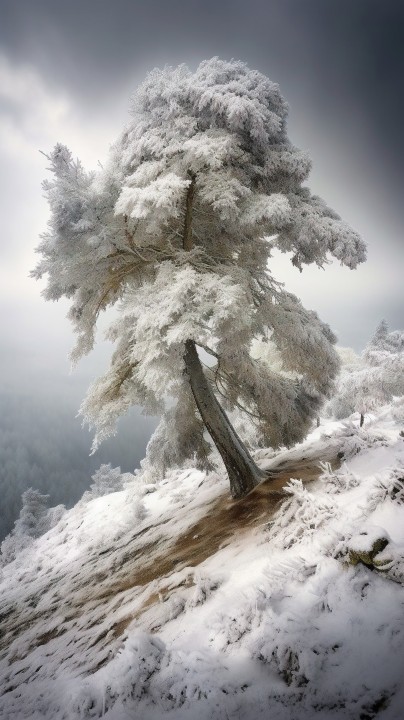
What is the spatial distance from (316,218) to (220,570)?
5870mm

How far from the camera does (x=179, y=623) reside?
3838 mm

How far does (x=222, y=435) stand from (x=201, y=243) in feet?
14.5

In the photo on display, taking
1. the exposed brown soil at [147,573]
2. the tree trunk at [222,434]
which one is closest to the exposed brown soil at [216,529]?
the exposed brown soil at [147,573]

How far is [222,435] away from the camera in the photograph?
24.5 feet

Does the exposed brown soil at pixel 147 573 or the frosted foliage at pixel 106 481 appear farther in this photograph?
the frosted foliage at pixel 106 481

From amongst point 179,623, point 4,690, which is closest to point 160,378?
point 179,623

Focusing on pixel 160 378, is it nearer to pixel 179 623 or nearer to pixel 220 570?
pixel 220 570

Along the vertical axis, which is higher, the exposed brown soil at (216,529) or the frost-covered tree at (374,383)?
the frost-covered tree at (374,383)

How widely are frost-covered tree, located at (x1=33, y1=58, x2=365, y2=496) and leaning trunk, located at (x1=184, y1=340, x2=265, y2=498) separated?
0.08ft

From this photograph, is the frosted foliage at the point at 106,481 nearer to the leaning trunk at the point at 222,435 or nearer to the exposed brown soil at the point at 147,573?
the exposed brown soil at the point at 147,573

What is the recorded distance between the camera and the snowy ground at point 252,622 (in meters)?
2.59

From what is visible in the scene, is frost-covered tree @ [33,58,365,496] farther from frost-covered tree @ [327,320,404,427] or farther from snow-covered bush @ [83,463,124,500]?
snow-covered bush @ [83,463,124,500]

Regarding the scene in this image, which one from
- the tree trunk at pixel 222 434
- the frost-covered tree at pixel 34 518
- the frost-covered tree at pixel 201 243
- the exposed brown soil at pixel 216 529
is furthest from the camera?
the frost-covered tree at pixel 34 518

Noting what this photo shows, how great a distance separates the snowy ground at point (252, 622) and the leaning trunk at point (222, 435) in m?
0.47
